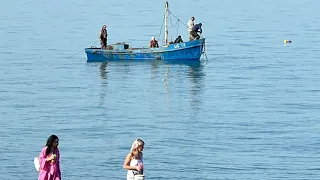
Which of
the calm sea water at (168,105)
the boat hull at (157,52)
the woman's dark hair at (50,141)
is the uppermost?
→ the woman's dark hair at (50,141)

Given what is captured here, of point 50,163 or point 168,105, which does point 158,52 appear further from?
point 50,163

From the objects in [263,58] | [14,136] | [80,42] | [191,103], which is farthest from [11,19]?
[14,136]

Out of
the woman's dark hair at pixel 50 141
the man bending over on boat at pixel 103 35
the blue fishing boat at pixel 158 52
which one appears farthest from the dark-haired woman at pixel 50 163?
the man bending over on boat at pixel 103 35

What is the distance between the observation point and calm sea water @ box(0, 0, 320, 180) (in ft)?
92.4

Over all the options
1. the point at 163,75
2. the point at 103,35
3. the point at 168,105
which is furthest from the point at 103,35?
the point at 168,105

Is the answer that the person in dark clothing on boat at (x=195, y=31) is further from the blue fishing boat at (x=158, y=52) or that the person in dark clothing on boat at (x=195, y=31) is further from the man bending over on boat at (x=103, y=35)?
the man bending over on boat at (x=103, y=35)

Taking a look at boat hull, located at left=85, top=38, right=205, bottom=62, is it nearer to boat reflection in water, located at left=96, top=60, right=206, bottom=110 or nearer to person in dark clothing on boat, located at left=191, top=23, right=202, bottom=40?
boat reflection in water, located at left=96, top=60, right=206, bottom=110

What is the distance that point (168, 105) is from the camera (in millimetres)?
38844

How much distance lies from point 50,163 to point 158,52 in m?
30.7

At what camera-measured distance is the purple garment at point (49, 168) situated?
17.8 metres

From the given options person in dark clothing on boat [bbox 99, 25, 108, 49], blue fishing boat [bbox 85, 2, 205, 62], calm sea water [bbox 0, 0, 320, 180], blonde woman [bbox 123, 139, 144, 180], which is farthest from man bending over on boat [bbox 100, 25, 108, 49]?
blonde woman [bbox 123, 139, 144, 180]

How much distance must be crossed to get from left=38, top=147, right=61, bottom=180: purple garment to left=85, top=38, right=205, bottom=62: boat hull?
99.6 ft

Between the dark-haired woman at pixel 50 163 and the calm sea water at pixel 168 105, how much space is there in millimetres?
8307

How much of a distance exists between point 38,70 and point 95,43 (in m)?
13.9
